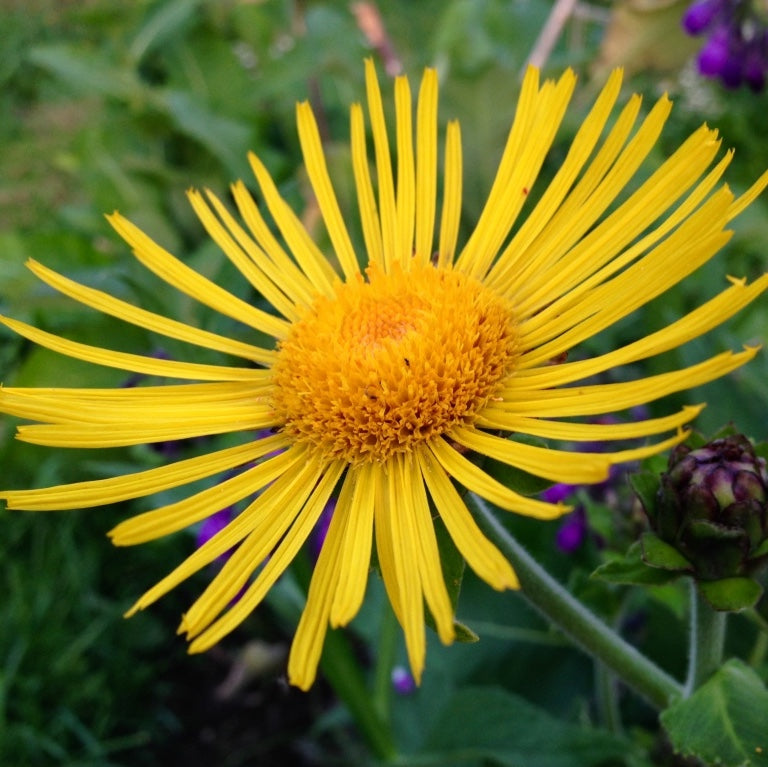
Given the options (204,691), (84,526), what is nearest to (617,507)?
(204,691)

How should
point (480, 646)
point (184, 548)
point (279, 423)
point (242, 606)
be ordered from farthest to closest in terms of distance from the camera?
point (184, 548) < point (480, 646) < point (279, 423) < point (242, 606)

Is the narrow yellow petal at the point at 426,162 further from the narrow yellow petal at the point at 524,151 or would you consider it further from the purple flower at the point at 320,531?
the purple flower at the point at 320,531

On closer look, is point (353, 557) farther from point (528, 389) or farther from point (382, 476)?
point (528, 389)

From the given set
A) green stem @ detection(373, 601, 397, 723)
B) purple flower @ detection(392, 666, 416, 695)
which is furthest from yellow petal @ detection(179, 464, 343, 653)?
purple flower @ detection(392, 666, 416, 695)

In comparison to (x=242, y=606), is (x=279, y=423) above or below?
above

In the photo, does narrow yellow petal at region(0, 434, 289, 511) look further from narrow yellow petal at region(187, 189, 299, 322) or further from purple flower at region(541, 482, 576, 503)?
purple flower at region(541, 482, 576, 503)

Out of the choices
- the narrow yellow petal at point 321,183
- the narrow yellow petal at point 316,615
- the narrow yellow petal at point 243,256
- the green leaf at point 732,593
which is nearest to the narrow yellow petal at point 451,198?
the narrow yellow petal at point 321,183

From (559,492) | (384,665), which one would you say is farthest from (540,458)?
(384,665)
